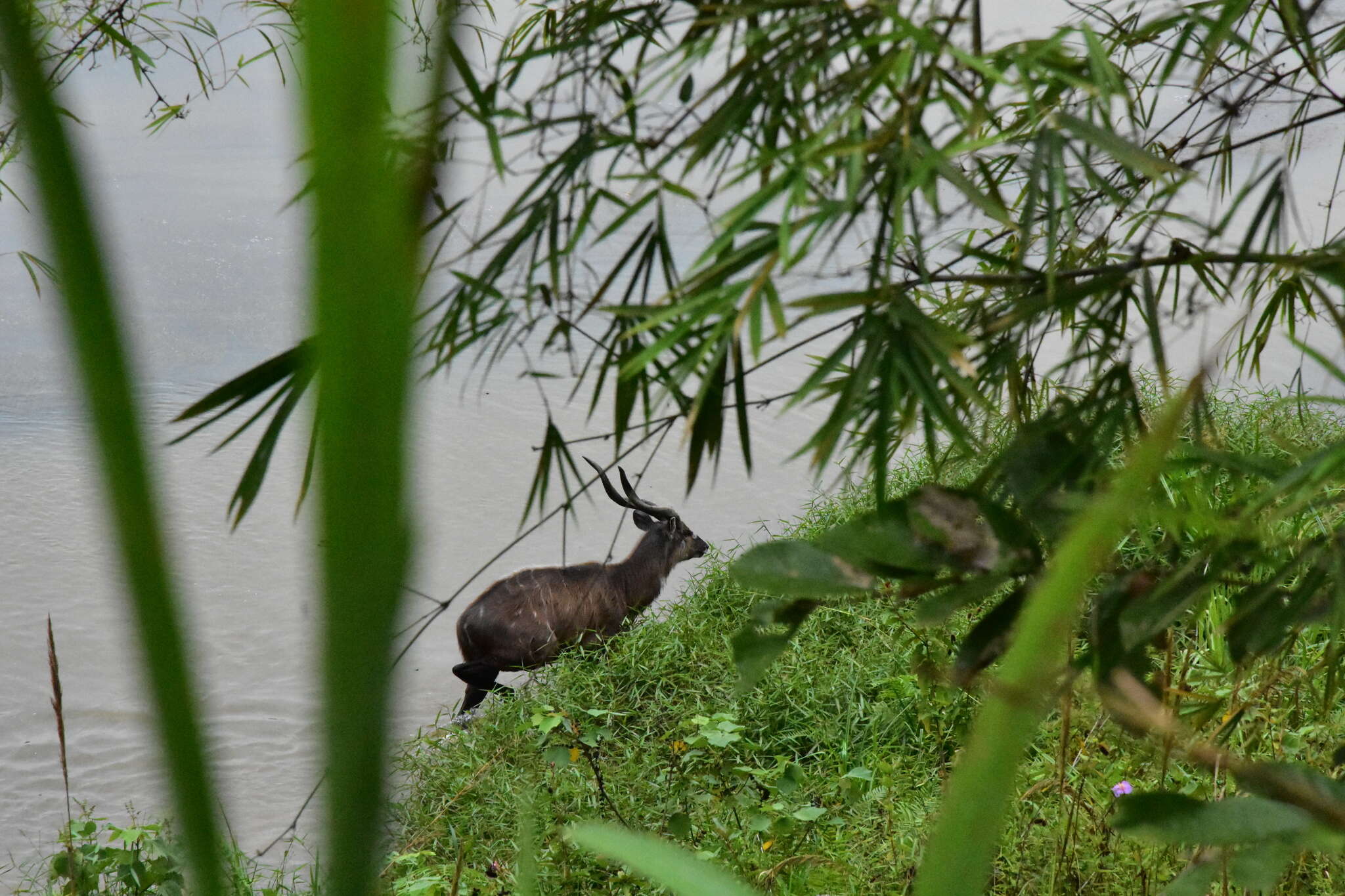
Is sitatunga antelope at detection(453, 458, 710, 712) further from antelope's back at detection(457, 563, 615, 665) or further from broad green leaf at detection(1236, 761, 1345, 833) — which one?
broad green leaf at detection(1236, 761, 1345, 833)

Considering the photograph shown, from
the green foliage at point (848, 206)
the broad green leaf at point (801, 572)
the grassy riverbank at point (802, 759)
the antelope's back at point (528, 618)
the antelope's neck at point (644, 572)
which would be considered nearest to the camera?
the broad green leaf at point (801, 572)

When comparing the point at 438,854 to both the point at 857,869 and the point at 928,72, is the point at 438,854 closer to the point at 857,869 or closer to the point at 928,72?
the point at 857,869

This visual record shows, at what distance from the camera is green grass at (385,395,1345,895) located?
4.71ft

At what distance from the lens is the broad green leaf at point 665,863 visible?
0.43ft

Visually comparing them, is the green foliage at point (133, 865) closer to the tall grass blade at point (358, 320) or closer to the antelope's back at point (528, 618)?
the antelope's back at point (528, 618)

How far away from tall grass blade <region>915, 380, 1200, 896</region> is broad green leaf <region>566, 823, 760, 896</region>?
0.04m

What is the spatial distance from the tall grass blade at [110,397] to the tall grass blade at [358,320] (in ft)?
0.06

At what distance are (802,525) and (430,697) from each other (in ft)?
4.35

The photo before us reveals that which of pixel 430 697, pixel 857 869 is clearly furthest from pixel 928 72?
pixel 430 697

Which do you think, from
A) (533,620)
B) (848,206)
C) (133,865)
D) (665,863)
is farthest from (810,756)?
(665,863)

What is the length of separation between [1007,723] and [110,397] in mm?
80

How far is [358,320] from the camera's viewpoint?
0.26ft

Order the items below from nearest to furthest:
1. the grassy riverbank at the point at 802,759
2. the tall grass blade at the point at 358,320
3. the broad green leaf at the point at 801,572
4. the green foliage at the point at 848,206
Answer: the tall grass blade at the point at 358,320
the broad green leaf at the point at 801,572
the green foliage at the point at 848,206
the grassy riverbank at the point at 802,759

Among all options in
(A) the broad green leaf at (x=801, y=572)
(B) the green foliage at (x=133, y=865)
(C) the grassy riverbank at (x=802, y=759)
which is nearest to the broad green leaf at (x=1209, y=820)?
(A) the broad green leaf at (x=801, y=572)
